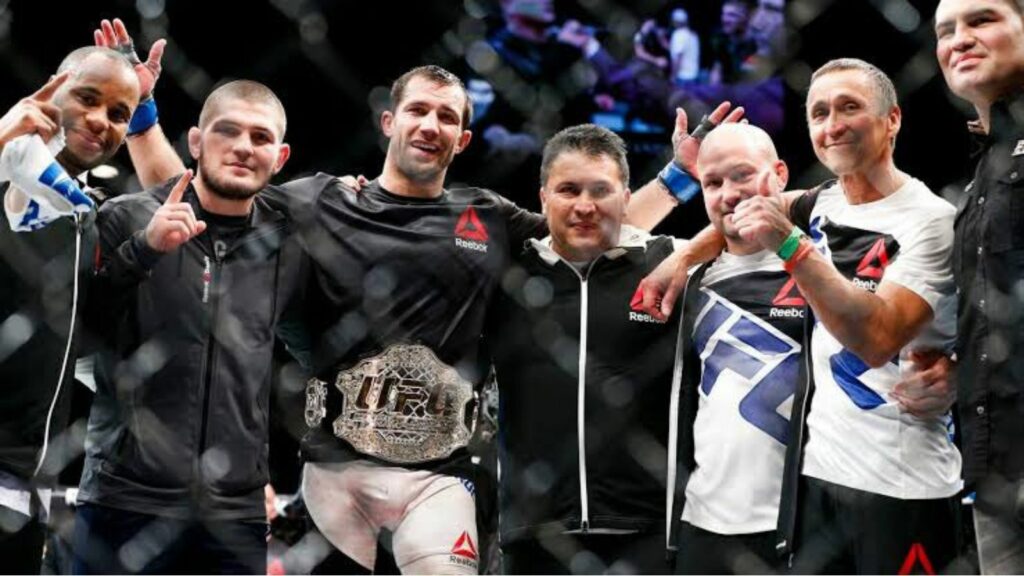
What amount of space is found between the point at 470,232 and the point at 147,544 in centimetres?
77

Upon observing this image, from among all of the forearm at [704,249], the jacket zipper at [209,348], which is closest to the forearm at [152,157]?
the jacket zipper at [209,348]

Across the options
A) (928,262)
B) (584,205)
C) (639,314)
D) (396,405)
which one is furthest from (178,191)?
(928,262)

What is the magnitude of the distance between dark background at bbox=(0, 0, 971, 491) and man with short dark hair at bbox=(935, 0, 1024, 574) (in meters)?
2.83

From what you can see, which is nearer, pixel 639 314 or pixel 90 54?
pixel 90 54

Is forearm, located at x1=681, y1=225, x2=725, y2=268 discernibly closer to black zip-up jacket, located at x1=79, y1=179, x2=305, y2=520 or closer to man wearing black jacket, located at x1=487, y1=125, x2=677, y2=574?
man wearing black jacket, located at x1=487, y1=125, x2=677, y2=574

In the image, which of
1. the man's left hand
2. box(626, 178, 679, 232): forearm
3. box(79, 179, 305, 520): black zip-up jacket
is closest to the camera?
the man's left hand

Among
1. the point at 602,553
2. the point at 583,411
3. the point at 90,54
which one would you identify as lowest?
the point at 602,553

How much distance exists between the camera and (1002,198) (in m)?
1.58

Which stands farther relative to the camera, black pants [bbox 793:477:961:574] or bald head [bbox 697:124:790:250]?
bald head [bbox 697:124:790:250]

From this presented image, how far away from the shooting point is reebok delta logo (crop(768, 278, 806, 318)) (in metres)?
2.00

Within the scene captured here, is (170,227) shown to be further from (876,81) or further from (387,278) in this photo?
(876,81)

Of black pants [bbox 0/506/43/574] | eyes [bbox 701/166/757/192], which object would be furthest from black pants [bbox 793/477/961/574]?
black pants [bbox 0/506/43/574]

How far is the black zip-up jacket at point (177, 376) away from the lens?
1872 mm

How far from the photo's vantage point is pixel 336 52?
466 cm
